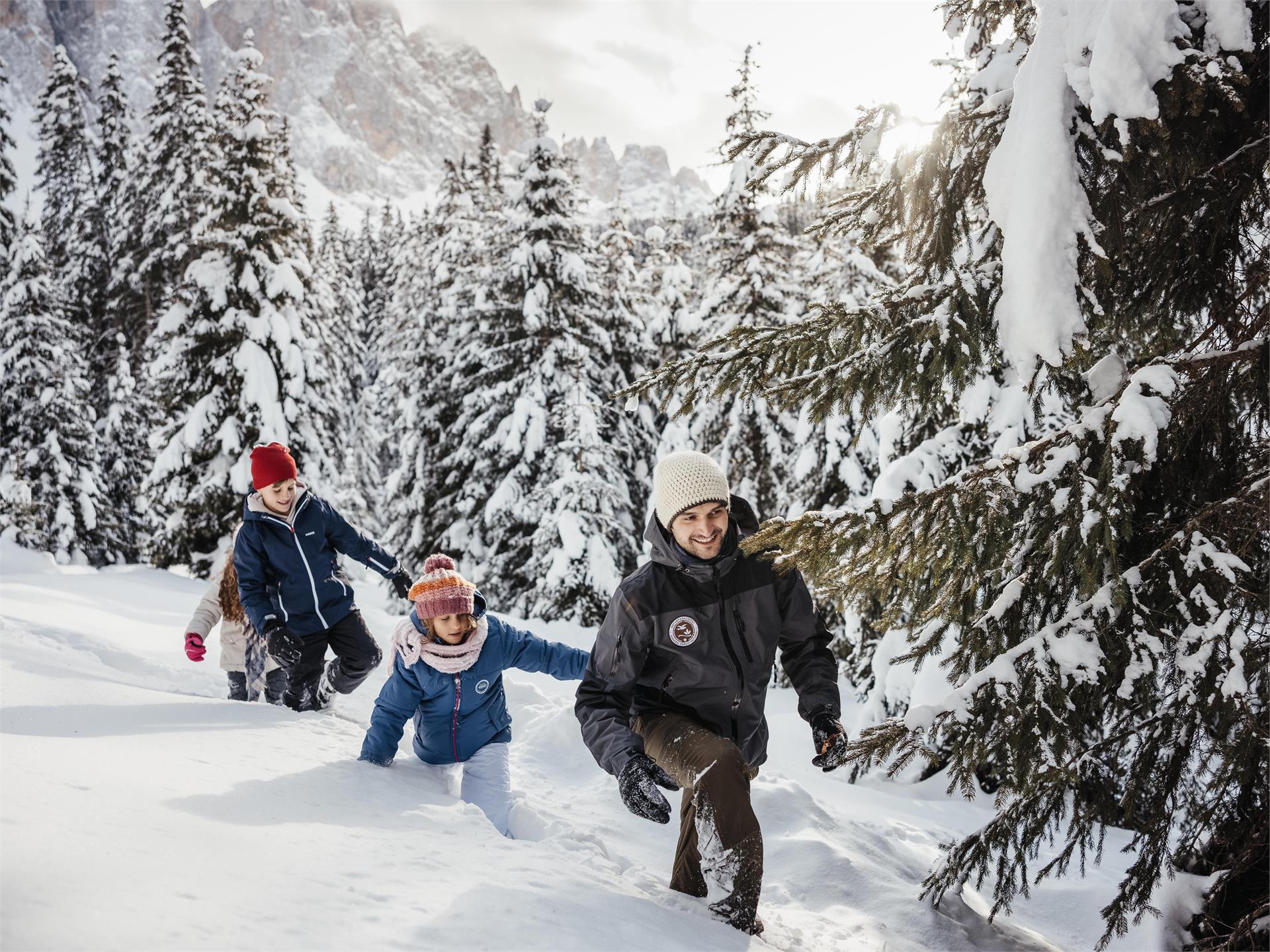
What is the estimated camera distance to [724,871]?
3.23 meters

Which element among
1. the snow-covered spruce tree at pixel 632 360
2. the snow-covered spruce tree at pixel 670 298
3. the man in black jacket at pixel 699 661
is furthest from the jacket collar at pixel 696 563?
the snow-covered spruce tree at pixel 632 360

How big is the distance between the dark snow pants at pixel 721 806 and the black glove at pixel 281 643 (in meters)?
3.21

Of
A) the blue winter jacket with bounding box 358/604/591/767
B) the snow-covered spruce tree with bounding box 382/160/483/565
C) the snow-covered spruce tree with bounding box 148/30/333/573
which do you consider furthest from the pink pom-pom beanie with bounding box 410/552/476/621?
the snow-covered spruce tree with bounding box 382/160/483/565

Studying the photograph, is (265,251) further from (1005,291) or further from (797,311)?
(1005,291)

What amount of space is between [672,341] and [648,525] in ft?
50.9

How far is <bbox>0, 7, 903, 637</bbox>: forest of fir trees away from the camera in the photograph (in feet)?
48.7

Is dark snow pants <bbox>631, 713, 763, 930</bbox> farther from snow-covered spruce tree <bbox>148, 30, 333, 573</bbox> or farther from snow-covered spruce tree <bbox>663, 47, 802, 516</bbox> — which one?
snow-covered spruce tree <bbox>148, 30, 333, 573</bbox>

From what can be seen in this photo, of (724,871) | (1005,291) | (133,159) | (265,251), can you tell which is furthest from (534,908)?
(133,159)

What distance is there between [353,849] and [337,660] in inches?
128

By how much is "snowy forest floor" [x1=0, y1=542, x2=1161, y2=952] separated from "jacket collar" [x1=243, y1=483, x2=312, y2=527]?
1290 millimetres

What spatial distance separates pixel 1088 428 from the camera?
3281 millimetres

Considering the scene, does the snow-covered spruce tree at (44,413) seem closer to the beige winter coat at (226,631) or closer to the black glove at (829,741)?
the beige winter coat at (226,631)

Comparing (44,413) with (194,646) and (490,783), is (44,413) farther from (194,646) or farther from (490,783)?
(490,783)

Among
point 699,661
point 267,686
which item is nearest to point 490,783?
point 699,661
